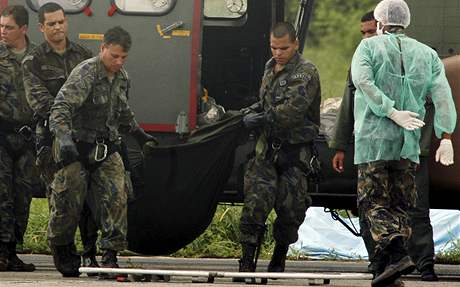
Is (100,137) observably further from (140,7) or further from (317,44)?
(317,44)

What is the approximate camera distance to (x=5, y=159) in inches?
504

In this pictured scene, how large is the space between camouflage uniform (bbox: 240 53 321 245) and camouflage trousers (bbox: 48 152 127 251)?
0.99m

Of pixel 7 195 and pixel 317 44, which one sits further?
pixel 317 44

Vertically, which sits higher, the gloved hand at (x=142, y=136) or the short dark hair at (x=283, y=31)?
the short dark hair at (x=283, y=31)

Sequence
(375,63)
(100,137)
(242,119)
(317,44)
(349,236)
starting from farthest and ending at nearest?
(317,44) < (349,236) < (242,119) < (100,137) < (375,63)

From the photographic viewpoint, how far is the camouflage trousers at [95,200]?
1189cm

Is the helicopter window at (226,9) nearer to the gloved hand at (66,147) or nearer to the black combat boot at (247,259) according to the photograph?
the black combat boot at (247,259)

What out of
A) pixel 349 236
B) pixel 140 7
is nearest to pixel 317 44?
pixel 349 236

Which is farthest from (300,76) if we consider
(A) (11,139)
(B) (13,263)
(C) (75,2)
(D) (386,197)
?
(B) (13,263)

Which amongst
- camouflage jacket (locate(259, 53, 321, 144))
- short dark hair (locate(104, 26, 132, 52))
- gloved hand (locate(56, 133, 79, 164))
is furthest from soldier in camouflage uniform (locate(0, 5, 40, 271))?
camouflage jacket (locate(259, 53, 321, 144))

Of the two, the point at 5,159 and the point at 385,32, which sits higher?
the point at 385,32

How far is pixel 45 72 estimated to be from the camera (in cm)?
1234

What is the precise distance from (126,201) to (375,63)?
2.21m

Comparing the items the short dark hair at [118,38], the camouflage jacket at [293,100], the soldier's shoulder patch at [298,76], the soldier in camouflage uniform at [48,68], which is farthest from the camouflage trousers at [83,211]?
the soldier's shoulder patch at [298,76]
